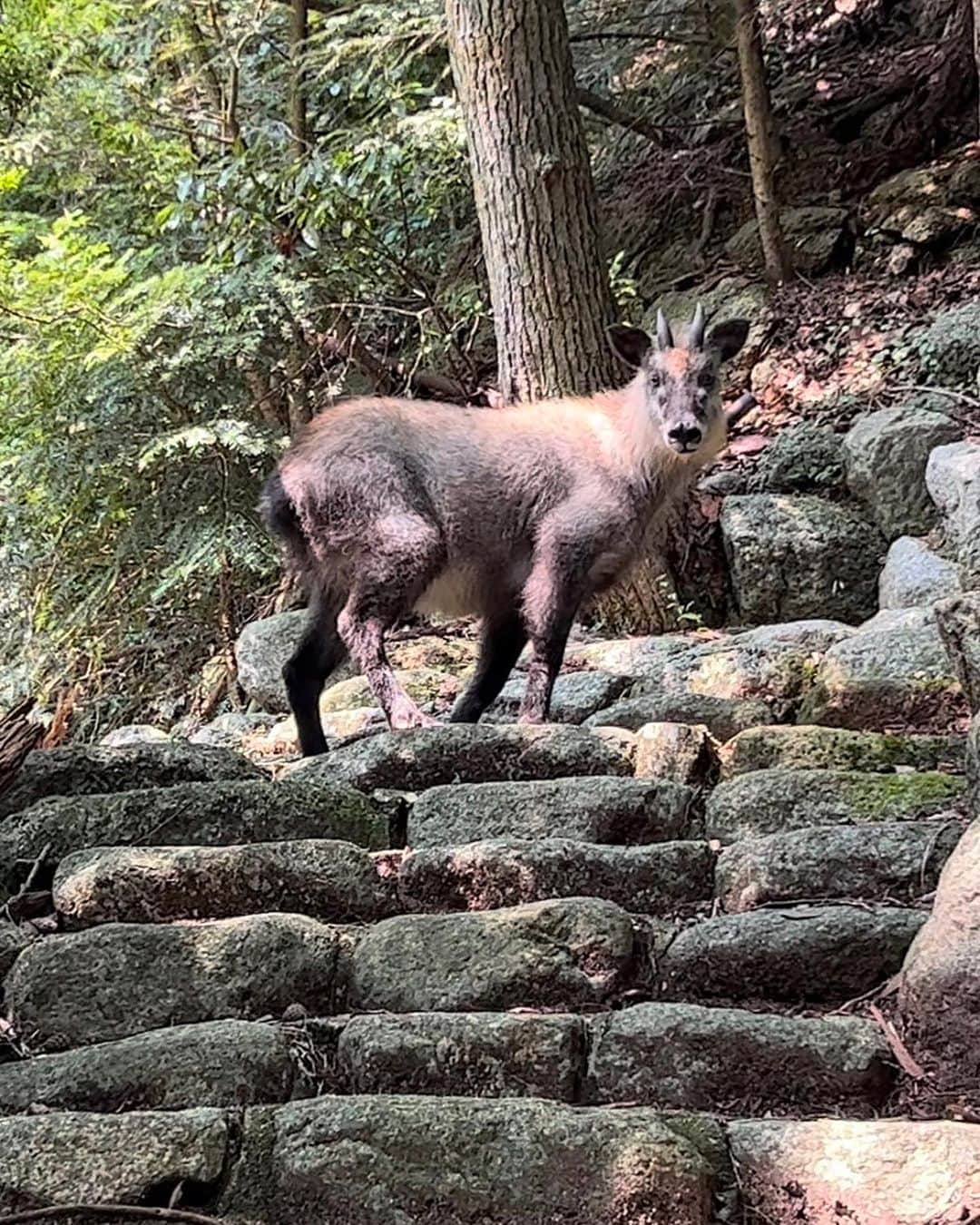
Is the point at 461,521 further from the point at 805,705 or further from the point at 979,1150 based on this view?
the point at 979,1150

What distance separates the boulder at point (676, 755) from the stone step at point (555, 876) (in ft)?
2.10

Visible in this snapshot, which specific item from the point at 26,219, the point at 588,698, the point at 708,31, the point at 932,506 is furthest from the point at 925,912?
the point at 708,31

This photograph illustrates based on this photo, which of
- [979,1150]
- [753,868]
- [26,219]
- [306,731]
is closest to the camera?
[979,1150]

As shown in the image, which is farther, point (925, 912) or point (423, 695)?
point (423, 695)

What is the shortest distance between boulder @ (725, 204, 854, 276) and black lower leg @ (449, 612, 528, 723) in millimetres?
5504

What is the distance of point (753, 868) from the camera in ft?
9.53

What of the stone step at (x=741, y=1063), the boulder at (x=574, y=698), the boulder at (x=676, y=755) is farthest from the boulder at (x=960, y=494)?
the stone step at (x=741, y=1063)

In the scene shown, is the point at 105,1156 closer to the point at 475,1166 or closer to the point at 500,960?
the point at 475,1166

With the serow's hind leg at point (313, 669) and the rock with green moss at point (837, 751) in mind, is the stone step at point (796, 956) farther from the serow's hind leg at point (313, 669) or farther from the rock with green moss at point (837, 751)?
the serow's hind leg at point (313, 669)

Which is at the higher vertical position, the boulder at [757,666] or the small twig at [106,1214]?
the small twig at [106,1214]

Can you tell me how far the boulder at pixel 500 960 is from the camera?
8.50 ft

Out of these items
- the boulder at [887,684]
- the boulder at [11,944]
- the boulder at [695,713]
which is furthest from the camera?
the boulder at [695,713]

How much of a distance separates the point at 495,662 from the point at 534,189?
9.29 ft

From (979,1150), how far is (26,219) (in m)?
9.30
